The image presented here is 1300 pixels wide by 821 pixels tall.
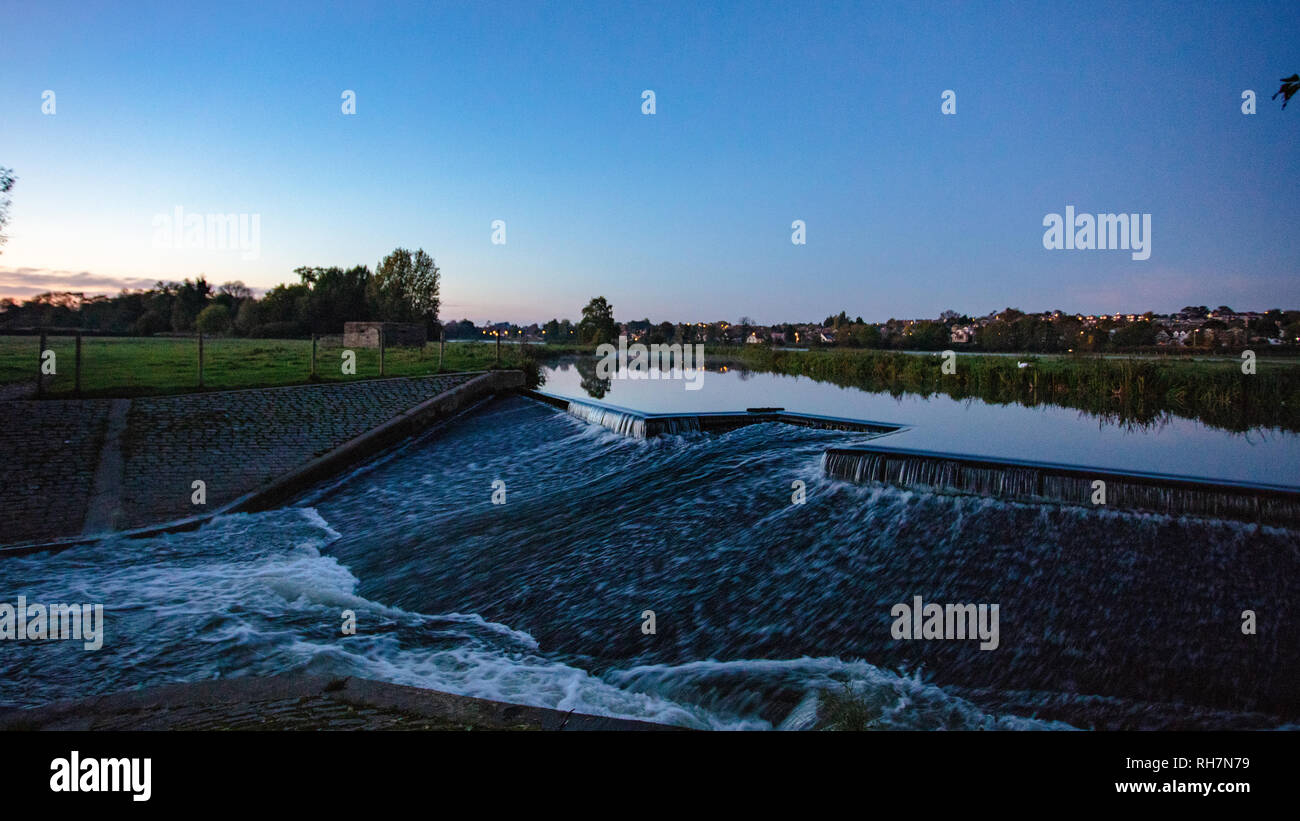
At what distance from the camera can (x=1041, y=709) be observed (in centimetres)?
556

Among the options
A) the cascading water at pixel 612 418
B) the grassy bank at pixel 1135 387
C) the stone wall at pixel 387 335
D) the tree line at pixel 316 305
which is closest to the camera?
the cascading water at pixel 612 418

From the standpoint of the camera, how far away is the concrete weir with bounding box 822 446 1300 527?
7852mm

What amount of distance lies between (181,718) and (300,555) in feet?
20.1

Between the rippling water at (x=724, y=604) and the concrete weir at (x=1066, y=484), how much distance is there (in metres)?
0.25

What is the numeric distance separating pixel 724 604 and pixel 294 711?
4320mm

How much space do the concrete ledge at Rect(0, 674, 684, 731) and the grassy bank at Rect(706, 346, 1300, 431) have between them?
1956cm

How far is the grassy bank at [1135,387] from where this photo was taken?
2031 cm

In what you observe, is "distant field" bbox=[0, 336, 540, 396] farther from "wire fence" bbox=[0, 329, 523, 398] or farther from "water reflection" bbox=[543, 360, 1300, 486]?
"water reflection" bbox=[543, 360, 1300, 486]

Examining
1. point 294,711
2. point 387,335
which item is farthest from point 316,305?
point 294,711

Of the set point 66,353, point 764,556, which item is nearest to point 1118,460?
point 764,556

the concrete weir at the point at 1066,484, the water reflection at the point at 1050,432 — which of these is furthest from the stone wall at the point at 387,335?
the concrete weir at the point at 1066,484

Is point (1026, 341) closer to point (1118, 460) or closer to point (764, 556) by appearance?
point (1118, 460)

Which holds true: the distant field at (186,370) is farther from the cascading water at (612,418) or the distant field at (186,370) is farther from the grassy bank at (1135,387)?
the grassy bank at (1135,387)

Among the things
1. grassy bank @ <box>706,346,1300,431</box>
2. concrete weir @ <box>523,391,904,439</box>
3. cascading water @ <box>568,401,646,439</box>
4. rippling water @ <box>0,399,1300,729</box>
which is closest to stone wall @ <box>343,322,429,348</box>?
grassy bank @ <box>706,346,1300,431</box>
